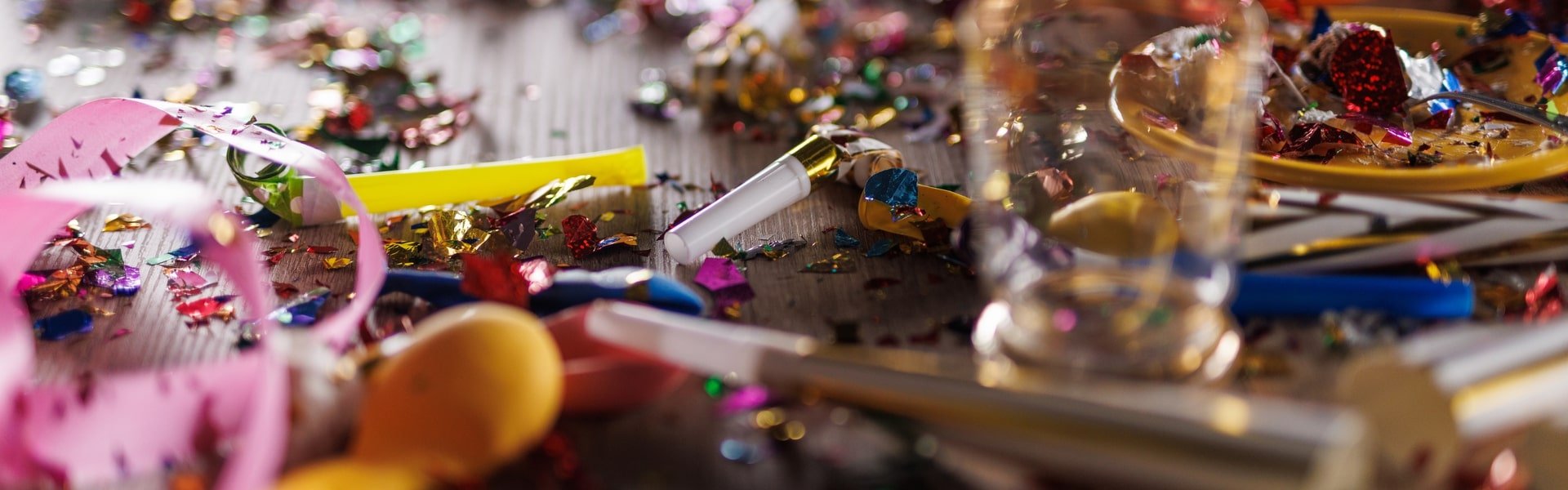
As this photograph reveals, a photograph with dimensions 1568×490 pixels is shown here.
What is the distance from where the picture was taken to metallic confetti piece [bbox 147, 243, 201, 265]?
24.1 inches

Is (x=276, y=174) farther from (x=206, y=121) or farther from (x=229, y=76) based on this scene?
(x=229, y=76)

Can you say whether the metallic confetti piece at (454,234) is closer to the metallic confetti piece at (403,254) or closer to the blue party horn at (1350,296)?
the metallic confetti piece at (403,254)

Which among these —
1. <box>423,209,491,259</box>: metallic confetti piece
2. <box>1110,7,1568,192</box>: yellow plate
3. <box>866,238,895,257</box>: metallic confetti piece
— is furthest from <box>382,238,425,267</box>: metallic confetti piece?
<box>1110,7,1568,192</box>: yellow plate

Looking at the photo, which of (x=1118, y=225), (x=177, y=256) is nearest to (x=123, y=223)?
(x=177, y=256)

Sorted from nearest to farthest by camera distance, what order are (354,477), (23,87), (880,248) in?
(354,477) < (880,248) < (23,87)

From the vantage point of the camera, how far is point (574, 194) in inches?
27.3

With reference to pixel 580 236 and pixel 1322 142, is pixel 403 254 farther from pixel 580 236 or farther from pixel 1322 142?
pixel 1322 142

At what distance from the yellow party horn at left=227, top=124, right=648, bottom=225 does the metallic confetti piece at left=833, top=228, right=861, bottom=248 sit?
140 millimetres

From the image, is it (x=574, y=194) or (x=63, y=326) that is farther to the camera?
(x=574, y=194)

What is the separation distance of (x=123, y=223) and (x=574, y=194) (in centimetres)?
25

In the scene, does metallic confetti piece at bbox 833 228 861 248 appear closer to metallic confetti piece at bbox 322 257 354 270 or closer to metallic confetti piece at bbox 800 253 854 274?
metallic confetti piece at bbox 800 253 854 274

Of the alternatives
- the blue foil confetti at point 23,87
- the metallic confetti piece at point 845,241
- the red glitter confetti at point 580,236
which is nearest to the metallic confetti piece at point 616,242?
the red glitter confetti at point 580,236

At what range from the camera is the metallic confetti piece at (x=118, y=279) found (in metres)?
0.58

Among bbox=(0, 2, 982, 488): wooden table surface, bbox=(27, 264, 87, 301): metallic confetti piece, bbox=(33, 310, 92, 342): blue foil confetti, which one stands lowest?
bbox=(0, 2, 982, 488): wooden table surface
